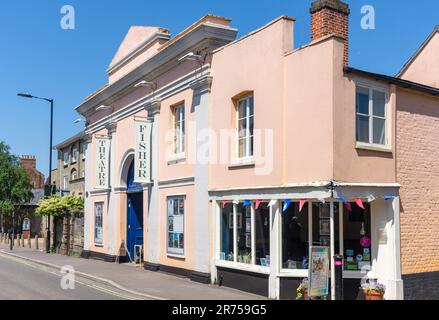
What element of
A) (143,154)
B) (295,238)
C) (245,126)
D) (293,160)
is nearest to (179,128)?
(143,154)

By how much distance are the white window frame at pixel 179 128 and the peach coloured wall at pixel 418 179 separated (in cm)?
720

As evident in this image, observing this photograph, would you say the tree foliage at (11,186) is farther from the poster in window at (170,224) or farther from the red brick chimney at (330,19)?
the red brick chimney at (330,19)

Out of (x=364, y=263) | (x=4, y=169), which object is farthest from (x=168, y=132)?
(x=4, y=169)

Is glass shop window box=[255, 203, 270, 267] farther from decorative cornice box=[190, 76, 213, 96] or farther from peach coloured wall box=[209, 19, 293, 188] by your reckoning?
decorative cornice box=[190, 76, 213, 96]

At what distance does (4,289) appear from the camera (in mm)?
14227

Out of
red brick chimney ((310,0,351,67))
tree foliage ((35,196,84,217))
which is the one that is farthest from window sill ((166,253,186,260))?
tree foliage ((35,196,84,217))

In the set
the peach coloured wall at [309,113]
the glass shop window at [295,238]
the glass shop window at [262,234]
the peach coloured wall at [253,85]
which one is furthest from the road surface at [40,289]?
the peach coloured wall at [309,113]

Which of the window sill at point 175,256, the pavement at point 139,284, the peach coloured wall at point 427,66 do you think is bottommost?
the pavement at point 139,284

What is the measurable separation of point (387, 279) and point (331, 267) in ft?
→ 5.24

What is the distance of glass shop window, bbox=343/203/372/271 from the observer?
41.8 feet

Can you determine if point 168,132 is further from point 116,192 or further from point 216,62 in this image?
point 116,192

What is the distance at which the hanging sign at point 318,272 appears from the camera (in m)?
11.5

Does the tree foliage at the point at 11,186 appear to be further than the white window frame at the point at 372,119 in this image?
Yes

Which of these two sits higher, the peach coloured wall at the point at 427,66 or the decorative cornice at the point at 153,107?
the peach coloured wall at the point at 427,66
